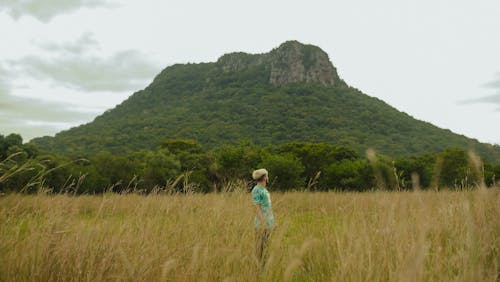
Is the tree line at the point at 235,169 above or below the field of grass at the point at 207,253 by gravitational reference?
below

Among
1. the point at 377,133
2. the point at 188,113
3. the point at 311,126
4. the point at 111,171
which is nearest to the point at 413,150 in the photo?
the point at 377,133

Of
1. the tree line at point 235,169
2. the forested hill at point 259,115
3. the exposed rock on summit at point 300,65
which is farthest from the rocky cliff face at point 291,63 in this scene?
the tree line at point 235,169

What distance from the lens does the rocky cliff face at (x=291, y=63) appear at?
113 metres

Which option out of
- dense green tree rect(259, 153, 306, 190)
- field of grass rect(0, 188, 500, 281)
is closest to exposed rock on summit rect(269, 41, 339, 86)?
dense green tree rect(259, 153, 306, 190)

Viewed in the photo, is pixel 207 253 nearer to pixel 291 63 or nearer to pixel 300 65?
pixel 291 63

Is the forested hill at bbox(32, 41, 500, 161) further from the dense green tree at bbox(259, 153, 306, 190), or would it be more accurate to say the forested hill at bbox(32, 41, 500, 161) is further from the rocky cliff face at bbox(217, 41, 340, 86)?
the dense green tree at bbox(259, 153, 306, 190)

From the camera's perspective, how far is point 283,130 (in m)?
77.8

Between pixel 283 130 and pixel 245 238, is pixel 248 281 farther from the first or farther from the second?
pixel 283 130

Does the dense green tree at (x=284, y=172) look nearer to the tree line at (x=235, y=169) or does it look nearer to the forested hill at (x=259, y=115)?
the tree line at (x=235, y=169)

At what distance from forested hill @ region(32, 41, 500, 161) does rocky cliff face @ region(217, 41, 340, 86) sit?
340mm

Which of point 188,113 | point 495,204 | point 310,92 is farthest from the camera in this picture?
point 310,92

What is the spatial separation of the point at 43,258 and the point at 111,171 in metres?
37.6

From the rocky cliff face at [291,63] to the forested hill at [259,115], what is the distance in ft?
1.11

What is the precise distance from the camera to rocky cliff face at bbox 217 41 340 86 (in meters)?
113
